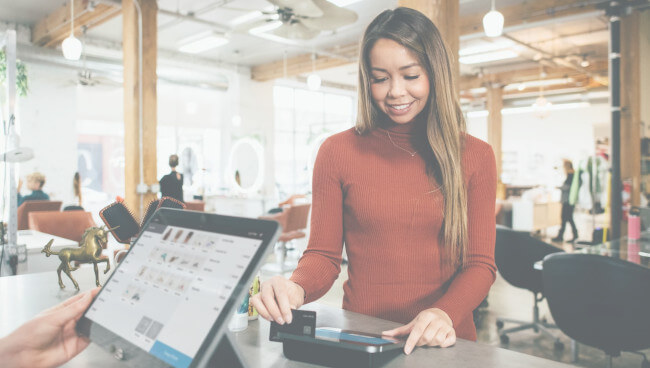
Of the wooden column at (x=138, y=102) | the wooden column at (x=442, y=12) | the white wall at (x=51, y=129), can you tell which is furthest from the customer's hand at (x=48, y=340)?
the white wall at (x=51, y=129)

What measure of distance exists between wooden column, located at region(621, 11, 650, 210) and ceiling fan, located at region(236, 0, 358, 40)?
3717mm

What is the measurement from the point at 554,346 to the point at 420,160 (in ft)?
10.6

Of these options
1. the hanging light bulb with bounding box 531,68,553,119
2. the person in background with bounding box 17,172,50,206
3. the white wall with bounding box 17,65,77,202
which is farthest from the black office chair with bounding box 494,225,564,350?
the white wall with bounding box 17,65,77,202

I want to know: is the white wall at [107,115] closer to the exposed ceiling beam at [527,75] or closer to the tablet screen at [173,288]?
the exposed ceiling beam at [527,75]

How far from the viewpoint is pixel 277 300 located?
97 cm

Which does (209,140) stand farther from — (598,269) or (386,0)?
(598,269)

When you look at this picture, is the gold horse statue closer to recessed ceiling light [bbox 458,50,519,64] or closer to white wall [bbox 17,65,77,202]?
white wall [bbox 17,65,77,202]

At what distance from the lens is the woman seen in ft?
3.99

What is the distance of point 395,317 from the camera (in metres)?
1.28

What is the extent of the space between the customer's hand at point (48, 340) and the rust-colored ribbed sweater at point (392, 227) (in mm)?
515

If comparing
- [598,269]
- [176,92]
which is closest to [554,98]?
[176,92]

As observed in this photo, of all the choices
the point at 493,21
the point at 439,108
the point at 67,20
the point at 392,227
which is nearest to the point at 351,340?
the point at 392,227

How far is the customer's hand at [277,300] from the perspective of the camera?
0.93 metres

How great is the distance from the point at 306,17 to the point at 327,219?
3.65 m
